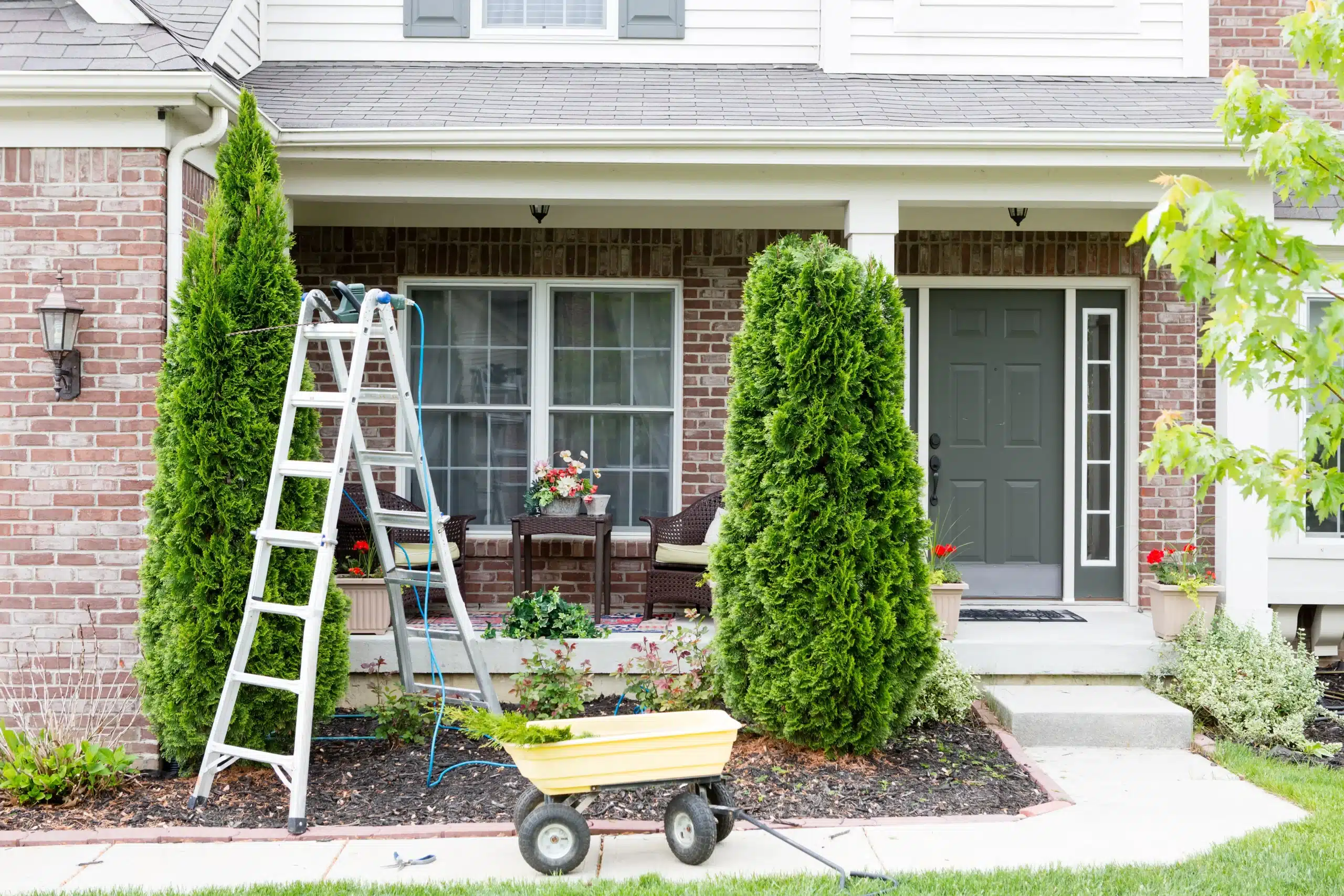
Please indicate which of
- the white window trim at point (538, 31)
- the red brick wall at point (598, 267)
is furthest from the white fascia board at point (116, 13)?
the white window trim at point (538, 31)

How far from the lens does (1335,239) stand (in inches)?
271

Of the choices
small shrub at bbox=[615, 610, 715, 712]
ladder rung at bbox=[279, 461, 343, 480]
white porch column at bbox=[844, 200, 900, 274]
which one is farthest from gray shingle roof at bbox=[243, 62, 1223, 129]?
small shrub at bbox=[615, 610, 715, 712]

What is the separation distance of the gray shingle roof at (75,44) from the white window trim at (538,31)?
2634 mm

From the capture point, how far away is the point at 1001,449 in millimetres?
7691

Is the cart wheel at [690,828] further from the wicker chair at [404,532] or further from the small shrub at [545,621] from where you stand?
the wicker chair at [404,532]

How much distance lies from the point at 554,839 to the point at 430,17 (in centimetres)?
576

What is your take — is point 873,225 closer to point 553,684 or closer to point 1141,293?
point 1141,293

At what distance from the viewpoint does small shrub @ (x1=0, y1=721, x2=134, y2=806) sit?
465 centimetres

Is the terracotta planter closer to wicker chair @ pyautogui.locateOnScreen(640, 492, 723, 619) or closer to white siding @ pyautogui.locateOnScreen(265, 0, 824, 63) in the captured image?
wicker chair @ pyautogui.locateOnScreen(640, 492, 723, 619)

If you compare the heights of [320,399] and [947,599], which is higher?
[320,399]

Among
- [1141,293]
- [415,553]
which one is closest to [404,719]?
[415,553]

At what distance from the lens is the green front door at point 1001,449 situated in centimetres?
767

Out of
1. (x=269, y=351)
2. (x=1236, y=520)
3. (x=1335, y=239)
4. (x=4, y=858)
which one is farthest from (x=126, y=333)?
(x=1335, y=239)

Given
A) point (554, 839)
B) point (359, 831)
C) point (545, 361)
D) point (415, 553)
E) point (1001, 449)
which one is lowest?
point (359, 831)
